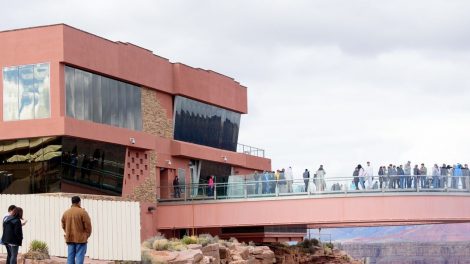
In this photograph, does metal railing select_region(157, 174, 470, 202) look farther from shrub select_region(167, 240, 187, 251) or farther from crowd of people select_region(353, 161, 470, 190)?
A: shrub select_region(167, 240, 187, 251)

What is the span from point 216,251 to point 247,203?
215 inches

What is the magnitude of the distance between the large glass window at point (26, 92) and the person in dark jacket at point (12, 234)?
2130 cm

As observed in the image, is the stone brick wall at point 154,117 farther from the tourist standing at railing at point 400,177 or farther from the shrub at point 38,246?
the shrub at point 38,246

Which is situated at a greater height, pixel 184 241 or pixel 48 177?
pixel 48 177

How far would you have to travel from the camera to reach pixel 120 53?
51.9 meters

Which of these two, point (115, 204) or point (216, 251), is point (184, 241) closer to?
point (216, 251)

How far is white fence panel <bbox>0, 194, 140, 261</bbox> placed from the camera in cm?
3209

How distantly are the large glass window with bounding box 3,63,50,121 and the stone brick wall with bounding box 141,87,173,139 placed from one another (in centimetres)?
780

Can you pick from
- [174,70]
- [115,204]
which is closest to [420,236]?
[174,70]

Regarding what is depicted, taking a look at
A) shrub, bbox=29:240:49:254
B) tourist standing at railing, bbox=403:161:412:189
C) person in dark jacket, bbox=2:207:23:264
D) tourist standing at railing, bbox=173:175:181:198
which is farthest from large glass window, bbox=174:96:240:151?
person in dark jacket, bbox=2:207:23:264

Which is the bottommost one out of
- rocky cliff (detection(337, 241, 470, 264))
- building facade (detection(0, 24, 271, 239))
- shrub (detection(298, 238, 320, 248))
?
rocky cliff (detection(337, 241, 470, 264))

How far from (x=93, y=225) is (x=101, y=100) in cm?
1849

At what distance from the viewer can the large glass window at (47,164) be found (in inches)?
1865

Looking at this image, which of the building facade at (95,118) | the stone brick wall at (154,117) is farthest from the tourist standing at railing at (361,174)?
the stone brick wall at (154,117)
